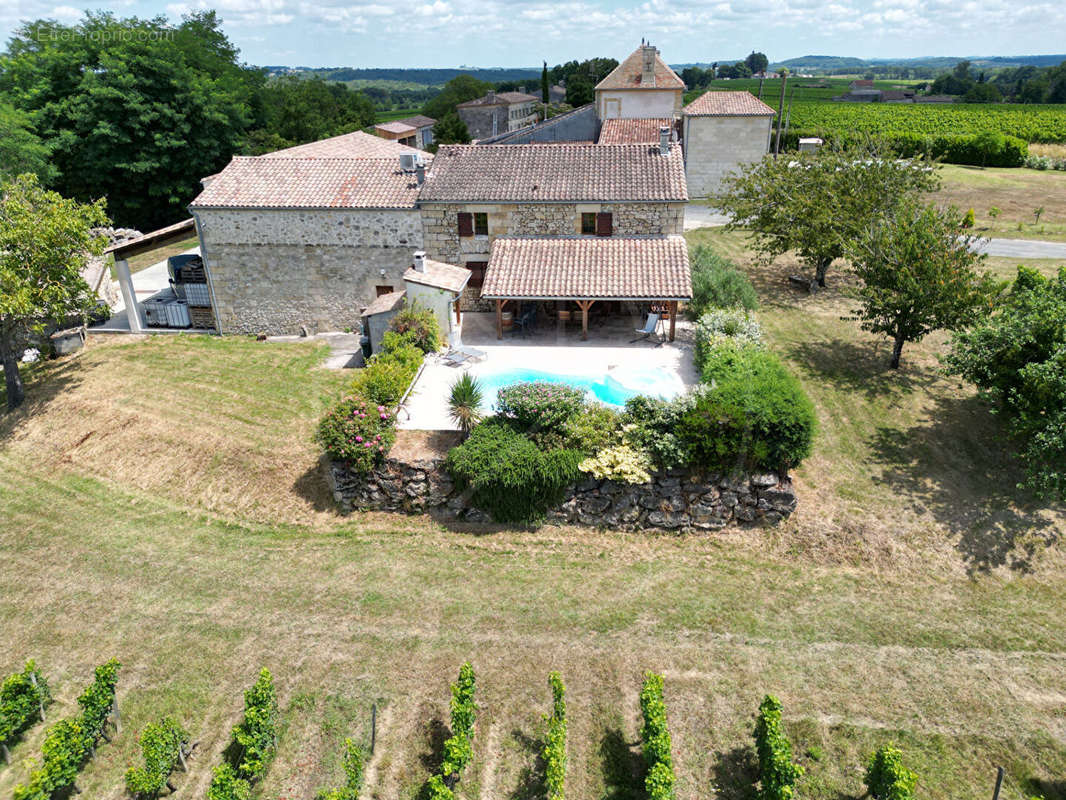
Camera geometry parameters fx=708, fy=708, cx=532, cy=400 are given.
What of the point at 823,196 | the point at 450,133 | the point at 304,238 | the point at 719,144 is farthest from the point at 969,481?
the point at 450,133

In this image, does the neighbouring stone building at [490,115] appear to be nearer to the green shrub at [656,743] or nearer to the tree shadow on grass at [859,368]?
the tree shadow on grass at [859,368]

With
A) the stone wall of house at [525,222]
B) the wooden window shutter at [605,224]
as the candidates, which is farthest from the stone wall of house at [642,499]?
the wooden window shutter at [605,224]

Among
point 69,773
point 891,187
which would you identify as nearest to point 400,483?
point 69,773

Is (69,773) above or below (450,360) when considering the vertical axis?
below

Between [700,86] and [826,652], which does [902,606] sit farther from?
→ [700,86]

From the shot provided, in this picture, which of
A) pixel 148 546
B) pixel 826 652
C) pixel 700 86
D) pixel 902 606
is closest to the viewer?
pixel 826 652

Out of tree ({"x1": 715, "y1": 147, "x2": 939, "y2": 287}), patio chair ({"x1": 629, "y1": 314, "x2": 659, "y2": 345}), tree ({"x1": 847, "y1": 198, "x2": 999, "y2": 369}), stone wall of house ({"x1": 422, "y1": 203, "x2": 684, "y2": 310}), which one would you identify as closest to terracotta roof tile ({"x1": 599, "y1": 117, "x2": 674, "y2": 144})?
tree ({"x1": 715, "y1": 147, "x2": 939, "y2": 287})
